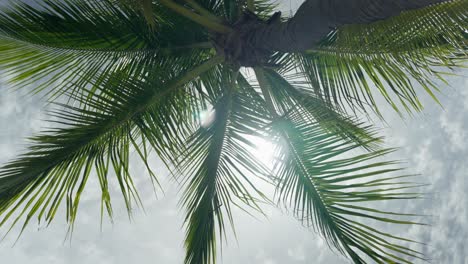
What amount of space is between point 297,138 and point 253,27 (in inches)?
54.1

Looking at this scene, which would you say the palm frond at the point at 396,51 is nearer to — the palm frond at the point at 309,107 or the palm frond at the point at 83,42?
the palm frond at the point at 309,107

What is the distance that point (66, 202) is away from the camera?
4406mm

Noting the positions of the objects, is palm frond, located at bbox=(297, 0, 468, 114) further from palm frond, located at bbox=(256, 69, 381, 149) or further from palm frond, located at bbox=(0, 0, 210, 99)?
palm frond, located at bbox=(0, 0, 210, 99)

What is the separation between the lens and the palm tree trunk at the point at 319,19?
266 cm

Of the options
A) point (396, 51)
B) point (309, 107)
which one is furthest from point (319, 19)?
point (309, 107)

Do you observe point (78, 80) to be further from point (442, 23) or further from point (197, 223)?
point (442, 23)

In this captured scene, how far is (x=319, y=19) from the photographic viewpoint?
3.24 m

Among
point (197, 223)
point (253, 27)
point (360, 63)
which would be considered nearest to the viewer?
point (360, 63)

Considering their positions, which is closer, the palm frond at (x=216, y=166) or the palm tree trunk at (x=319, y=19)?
the palm tree trunk at (x=319, y=19)

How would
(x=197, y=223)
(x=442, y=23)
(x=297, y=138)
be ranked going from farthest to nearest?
1. (x=197, y=223)
2. (x=297, y=138)
3. (x=442, y=23)

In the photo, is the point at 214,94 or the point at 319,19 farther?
the point at 214,94

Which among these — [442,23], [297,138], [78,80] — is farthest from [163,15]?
[442,23]

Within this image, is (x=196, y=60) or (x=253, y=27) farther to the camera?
(x=196, y=60)

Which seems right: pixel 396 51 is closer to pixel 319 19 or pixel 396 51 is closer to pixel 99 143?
pixel 319 19
